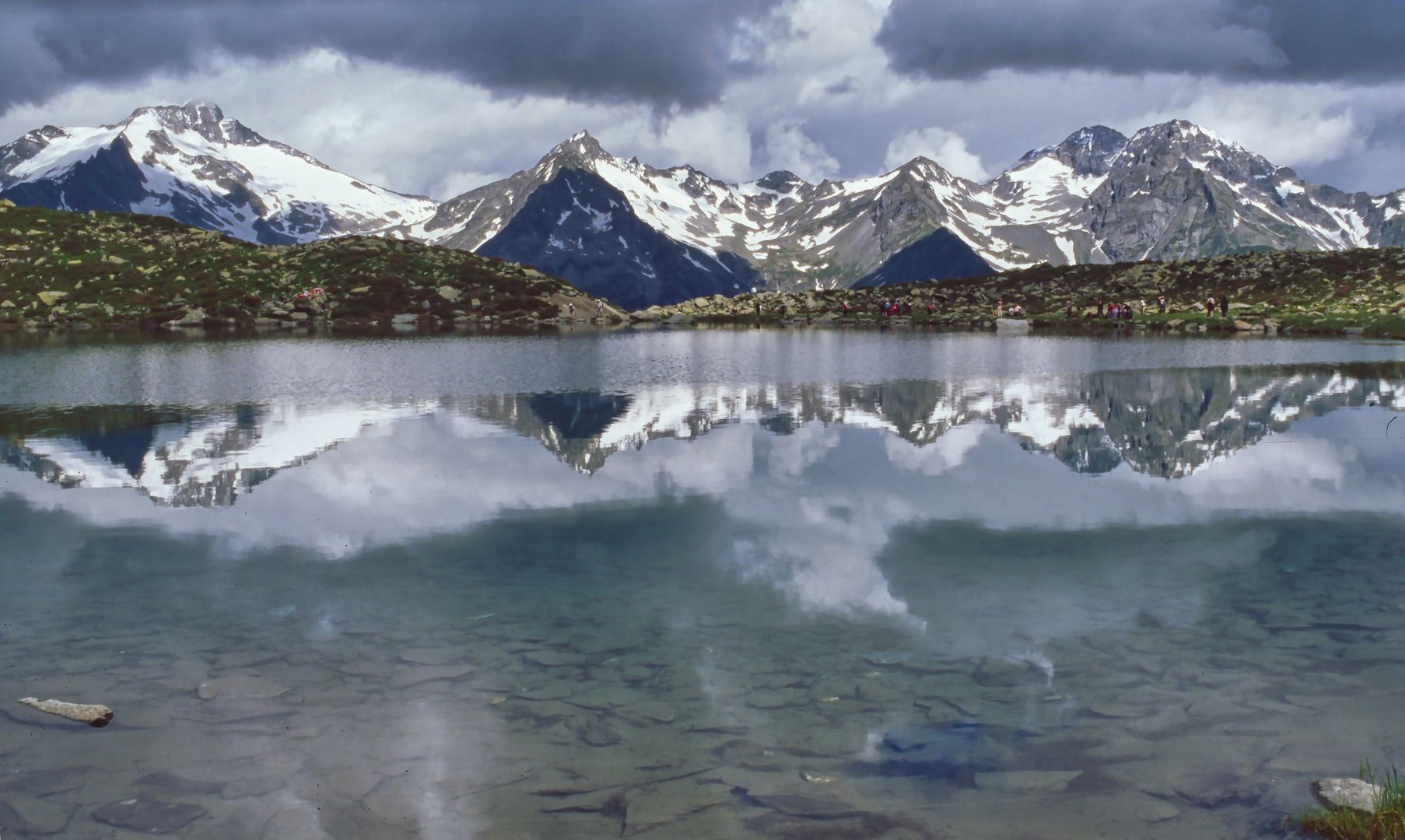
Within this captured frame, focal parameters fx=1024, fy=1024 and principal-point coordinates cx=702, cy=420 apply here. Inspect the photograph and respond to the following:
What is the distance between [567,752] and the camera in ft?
44.9

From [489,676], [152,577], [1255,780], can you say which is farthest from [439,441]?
[1255,780]

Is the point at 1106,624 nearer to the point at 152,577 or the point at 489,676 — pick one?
the point at 489,676

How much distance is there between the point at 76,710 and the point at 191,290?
18154 cm

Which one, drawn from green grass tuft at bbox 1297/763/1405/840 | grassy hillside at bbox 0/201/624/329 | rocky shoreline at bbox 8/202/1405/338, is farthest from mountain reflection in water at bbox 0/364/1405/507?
grassy hillside at bbox 0/201/624/329

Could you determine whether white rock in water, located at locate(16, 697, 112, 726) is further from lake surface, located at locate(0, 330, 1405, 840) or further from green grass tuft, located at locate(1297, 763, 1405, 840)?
green grass tuft, located at locate(1297, 763, 1405, 840)

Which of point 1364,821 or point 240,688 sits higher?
point 240,688

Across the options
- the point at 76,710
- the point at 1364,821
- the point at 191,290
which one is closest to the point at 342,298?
the point at 191,290

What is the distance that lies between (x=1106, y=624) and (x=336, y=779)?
43.9ft

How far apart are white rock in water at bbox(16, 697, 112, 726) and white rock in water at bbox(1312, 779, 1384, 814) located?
16.1 metres

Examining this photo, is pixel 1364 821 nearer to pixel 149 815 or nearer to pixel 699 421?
pixel 149 815

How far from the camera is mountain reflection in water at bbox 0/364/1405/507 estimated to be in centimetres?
3634

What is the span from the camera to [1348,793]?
12.0 m

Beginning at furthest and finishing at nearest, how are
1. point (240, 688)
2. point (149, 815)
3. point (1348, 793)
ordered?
point (240, 688) → point (149, 815) → point (1348, 793)

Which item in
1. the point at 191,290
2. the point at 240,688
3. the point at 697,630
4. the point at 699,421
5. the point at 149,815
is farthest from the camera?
the point at 191,290
